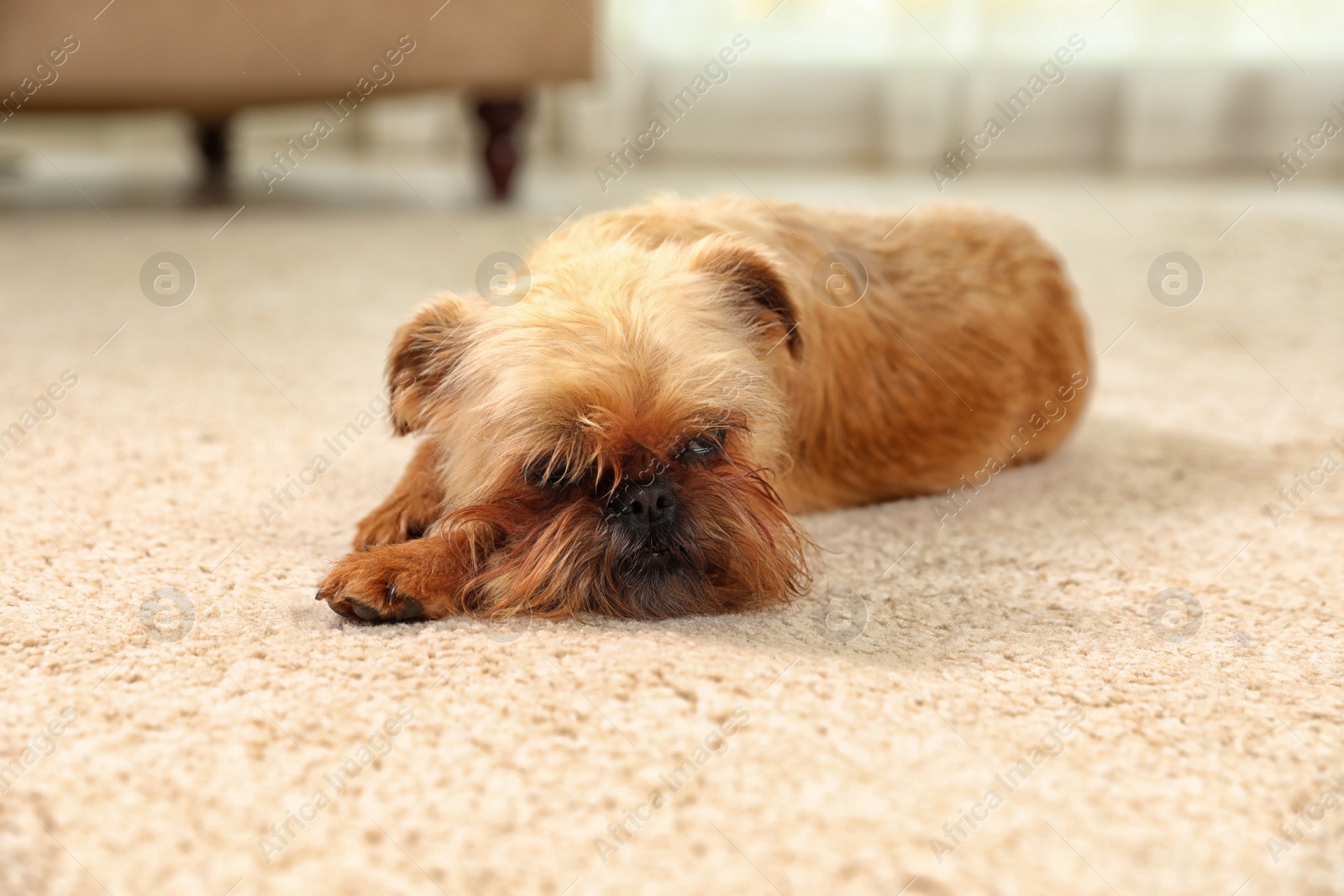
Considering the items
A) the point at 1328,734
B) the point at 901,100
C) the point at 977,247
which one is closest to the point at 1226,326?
the point at 977,247

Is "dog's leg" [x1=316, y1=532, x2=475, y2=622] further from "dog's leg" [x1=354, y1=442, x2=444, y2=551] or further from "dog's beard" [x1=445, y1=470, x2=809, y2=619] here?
"dog's leg" [x1=354, y1=442, x2=444, y2=551]

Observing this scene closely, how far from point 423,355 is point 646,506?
493 mm

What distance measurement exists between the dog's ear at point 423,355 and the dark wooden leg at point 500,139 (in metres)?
3.74

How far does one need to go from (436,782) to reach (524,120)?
15.6ft

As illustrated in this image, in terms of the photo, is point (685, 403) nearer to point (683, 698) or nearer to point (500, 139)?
point (683, 698)

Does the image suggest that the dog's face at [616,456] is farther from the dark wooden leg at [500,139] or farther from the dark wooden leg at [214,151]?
the dark wooden leg at [214,151]

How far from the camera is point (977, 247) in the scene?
2363mm

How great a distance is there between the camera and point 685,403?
161 centimetres

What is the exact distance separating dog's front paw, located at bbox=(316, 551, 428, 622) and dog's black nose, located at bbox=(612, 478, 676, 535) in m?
0.30

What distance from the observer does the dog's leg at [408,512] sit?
74.2 inches

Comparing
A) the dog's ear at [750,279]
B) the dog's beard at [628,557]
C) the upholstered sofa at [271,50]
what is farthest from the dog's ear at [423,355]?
the upholstered sofa at [271,50]

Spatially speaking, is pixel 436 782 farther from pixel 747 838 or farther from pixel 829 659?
pixel 829 659

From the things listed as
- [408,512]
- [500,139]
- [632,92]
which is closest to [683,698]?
[408,512]

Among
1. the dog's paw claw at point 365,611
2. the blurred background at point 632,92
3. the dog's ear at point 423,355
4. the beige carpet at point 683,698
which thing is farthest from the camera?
the blurred background at point 632,92
